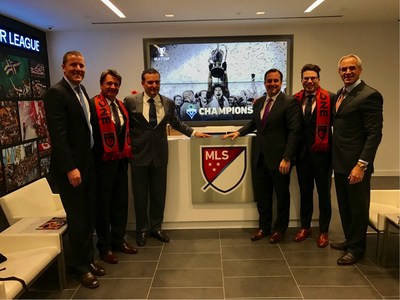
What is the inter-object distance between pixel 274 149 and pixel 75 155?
5.51 ft

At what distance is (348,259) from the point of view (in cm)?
275

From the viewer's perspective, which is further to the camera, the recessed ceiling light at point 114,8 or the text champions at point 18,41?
the text champions at point 18,41

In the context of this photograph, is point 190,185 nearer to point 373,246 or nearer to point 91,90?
point 373,246

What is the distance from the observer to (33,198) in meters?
3.15

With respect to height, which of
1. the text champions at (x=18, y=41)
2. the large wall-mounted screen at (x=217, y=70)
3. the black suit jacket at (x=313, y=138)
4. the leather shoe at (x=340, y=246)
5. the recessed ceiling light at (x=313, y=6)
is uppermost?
the recessed ceiling light at (x=313, y=6)

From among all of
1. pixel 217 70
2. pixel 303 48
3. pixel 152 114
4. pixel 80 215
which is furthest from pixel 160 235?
pixel 303 48

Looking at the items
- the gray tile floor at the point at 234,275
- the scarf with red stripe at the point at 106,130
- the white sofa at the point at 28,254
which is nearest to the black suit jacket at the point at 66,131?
the scarf with red stripe at the point at 106,130

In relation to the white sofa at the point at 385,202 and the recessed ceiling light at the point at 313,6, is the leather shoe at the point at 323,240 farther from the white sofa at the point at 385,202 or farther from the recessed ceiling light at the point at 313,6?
the recessed ceiling light at the point at 313,6

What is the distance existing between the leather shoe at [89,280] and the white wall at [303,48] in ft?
13.8

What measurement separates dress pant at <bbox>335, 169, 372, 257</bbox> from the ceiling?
285cm

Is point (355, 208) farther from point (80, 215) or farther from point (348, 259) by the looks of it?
point (80, 215)

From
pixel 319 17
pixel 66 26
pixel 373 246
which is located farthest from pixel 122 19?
pixel 373 246

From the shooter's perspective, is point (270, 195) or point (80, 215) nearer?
point (80, 215)

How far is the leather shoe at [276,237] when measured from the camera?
3186 millimetres
